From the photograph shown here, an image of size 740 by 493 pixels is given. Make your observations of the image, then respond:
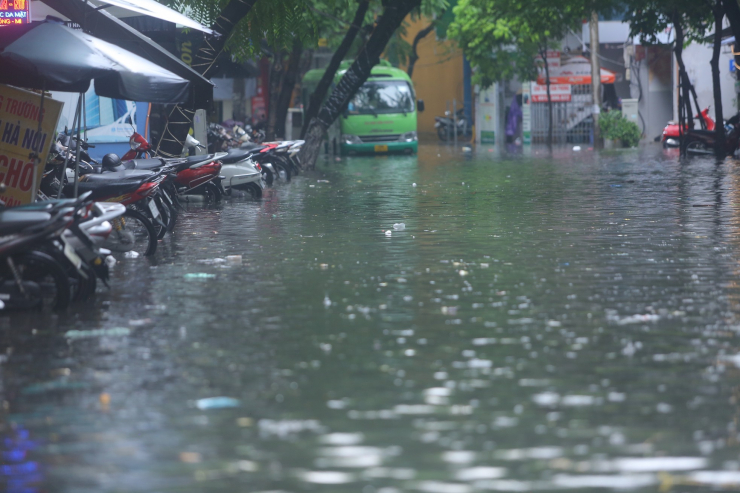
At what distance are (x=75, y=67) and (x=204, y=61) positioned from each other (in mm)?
7536

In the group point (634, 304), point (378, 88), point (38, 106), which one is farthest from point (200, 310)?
point (378, 88)

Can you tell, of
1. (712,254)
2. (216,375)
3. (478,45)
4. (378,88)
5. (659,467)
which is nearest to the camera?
(659,467)

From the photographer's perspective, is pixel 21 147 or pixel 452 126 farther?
pixel 452 126

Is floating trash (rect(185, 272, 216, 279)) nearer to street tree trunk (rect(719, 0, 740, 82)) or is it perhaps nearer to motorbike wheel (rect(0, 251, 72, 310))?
motorbike wheel (rect(0, 251, 72, 310))

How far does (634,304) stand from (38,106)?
19.3ft

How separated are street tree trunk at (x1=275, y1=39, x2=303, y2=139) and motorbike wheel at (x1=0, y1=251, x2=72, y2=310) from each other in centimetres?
2280

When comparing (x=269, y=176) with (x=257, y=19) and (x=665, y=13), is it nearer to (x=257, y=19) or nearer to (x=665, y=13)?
(x=257, y=19)

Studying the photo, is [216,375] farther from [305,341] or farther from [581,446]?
[581,446]

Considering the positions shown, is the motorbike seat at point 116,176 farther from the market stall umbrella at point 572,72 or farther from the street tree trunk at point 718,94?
the market stall umbrella at point 572,72

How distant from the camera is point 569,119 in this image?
4953cm

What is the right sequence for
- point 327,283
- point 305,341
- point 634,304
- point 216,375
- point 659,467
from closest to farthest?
point 659,467 → point 216,375 → point 305,341 → point 634,304 → point 327,283

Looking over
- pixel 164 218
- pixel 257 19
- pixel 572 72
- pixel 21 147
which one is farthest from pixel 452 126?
pixel 21 147

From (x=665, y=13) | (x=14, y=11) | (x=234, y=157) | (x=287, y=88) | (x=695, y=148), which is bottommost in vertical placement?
(x=695, y=148)

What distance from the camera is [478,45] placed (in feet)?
153
